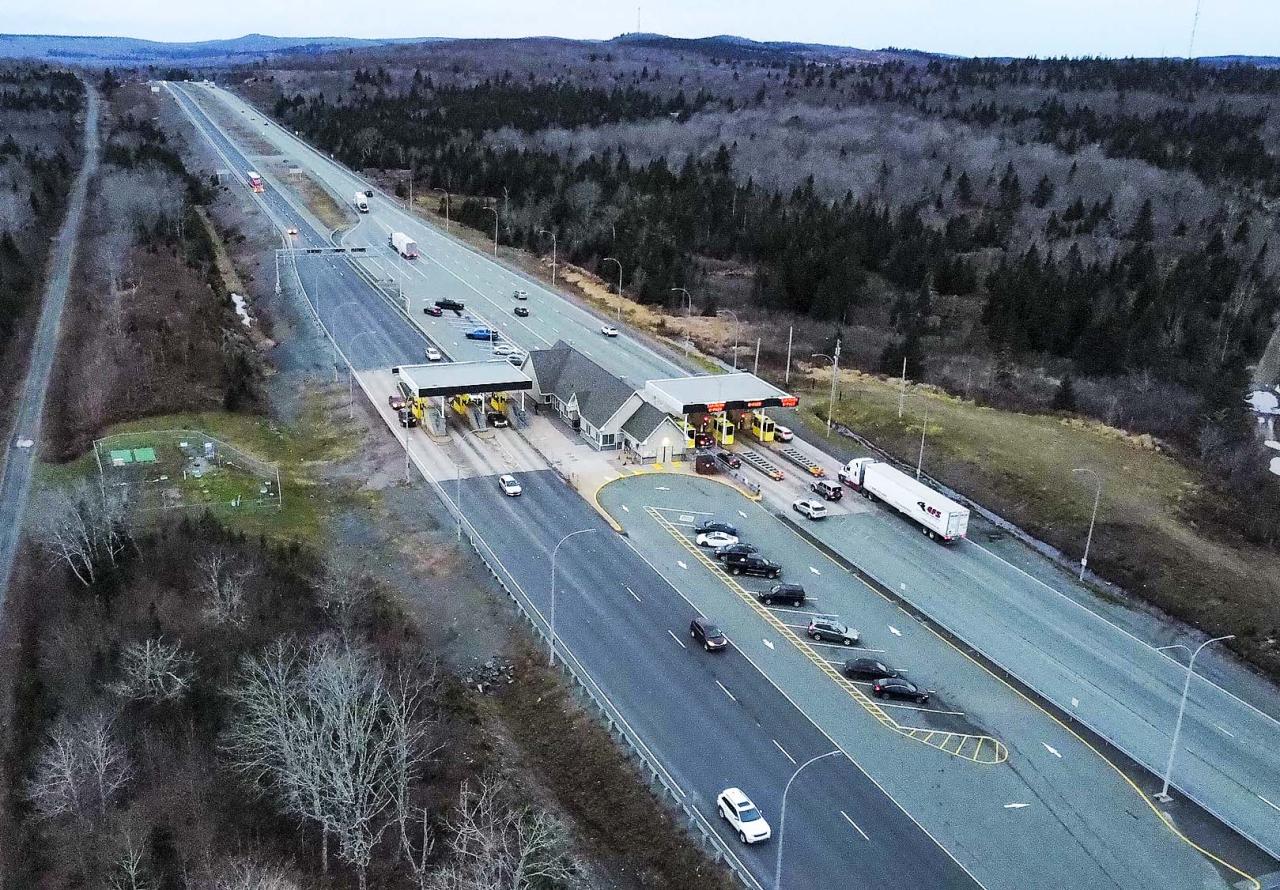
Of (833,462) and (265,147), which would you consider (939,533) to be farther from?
(265,147)

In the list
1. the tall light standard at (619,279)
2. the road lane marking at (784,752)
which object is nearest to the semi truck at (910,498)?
the road lane marking at (784,752)

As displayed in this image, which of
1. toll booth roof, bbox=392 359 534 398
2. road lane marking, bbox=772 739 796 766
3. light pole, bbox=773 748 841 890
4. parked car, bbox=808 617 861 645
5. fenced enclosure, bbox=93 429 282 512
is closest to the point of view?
light pole, bbox=773 748 841 890

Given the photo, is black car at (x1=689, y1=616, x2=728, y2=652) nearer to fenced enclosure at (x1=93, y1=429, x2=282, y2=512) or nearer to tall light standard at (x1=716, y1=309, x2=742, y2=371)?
fenced enclosure at (x1=93, y1=429, x2=282, y2=512)

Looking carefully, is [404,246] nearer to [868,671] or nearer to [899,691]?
[868,671]

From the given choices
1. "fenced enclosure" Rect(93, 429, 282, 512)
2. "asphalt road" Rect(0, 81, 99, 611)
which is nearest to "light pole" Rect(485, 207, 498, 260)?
"asphalt road" Rect(0, 81, 99, 611)

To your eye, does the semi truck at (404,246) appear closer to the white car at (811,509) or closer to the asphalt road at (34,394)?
the asphalt road at (34,394)

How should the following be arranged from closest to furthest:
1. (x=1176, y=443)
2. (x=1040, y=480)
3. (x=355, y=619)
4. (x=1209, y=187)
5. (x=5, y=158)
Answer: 1. (x=355, y=619)
2. (x=1040, y=480)
3. (x=1176, y=443)
4. (x=5, y=158)
5. (x=1209, y=187)

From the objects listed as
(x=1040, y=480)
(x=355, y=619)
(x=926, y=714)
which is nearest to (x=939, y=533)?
(x=1040, y=480)
